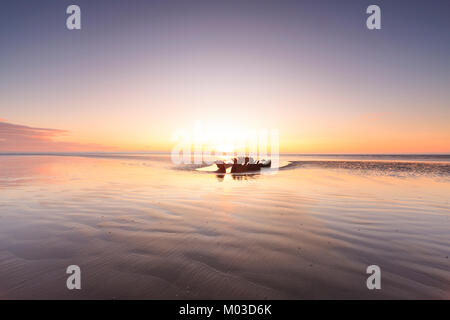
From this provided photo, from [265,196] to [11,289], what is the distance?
11549mm

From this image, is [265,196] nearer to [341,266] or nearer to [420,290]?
[341,266]

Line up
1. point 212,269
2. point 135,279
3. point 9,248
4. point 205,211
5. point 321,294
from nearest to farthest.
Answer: point 321,294 < point 135,279 < point 212,269 < point 9,248 < point 205,211

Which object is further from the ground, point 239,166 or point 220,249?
point 239,166

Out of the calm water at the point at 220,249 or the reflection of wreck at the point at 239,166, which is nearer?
the calm water at the point at 220,249

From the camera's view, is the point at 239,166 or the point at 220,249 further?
the point at 239,166

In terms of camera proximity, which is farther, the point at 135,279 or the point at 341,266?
the point at 341,266

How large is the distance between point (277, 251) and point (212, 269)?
77.9 inches

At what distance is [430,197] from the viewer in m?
12.9

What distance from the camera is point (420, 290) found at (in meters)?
4.09

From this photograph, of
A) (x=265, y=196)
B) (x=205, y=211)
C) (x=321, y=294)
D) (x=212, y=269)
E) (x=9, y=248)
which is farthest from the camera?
(x=265, y=196)

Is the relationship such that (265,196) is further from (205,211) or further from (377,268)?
(377,268)

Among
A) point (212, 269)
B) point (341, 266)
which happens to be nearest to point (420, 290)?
point (341, 266)

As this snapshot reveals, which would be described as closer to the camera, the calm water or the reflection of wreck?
the calm water

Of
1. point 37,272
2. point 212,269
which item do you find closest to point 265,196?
point 212,269
